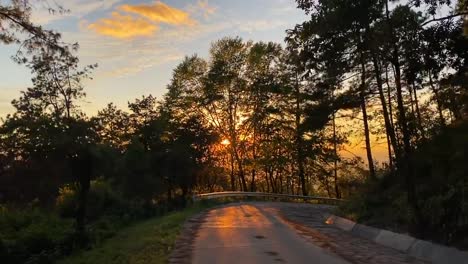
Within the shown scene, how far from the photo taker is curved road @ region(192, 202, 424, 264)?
511 inches

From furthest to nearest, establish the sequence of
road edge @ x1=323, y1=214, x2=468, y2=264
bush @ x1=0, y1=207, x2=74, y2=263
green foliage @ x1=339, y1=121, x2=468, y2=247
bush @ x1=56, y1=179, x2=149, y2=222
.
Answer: bush @ x1=56, y1=179, x2=149, y2=222 < bush @ x1=0, y1=207, x2=74, y2=263 < green foliage @ x1=339, y1=121, x2=468, y2=247 < road edge @ x1=323, y1=214, x2=468, y2=264

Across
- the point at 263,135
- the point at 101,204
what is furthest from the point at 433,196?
the point at 263,135

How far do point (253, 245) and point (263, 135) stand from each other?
51.8m

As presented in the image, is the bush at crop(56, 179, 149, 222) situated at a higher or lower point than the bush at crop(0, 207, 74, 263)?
higher

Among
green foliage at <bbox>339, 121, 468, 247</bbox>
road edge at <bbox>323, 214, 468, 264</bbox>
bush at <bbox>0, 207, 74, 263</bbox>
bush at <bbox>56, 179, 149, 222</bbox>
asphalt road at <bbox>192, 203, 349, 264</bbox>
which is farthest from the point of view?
bush at <bbox>56, 179, 149, 222</bbox>

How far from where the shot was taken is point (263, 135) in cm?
6681

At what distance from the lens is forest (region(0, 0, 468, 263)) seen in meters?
16.0

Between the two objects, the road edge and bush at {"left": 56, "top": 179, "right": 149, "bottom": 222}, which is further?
bush at {"left": 56, "top": 179, "right": 149, "bottom": 222}

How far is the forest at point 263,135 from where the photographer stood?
52.5ft

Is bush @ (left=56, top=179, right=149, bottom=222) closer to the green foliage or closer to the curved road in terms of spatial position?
the curved road

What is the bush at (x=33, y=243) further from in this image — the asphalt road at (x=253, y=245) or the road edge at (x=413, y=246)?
the road edge at (x=413, y=246)

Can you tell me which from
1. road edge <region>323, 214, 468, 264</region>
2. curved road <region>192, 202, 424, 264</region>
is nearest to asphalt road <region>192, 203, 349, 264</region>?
curved road <region>192, 202, 424, 264</region>

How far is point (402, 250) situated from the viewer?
14.8 meters

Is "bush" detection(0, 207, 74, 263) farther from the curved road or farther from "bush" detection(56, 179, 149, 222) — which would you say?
"bush" detection(56, 179, 149, 222)
